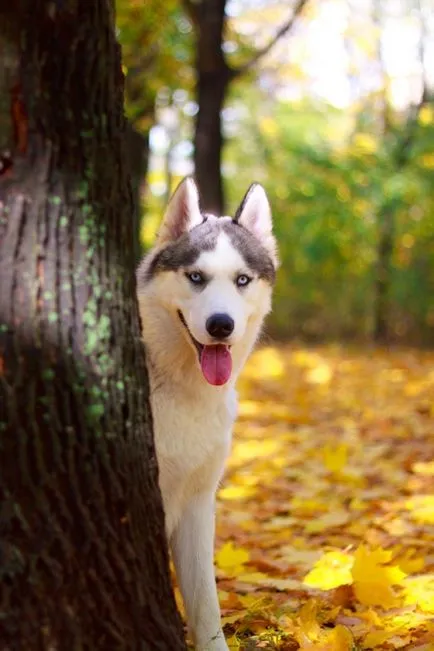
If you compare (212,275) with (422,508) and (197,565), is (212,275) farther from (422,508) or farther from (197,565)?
(422,508)

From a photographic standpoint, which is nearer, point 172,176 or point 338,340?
point 338,340

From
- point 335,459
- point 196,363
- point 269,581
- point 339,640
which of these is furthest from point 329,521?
point 339,640

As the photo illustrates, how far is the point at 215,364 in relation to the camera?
340 cm

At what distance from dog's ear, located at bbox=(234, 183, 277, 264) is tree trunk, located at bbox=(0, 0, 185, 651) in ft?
4.81

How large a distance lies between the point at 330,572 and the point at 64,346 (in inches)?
89.3

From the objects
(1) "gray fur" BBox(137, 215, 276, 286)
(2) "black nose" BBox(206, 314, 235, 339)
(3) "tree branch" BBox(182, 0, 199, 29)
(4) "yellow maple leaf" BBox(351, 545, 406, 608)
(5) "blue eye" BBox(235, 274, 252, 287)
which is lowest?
(4) "yellow maple leaf" BBox(351, 545, 406, 608)

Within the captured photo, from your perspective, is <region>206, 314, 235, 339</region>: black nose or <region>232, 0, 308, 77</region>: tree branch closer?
<region>206, 314, 235, 339</region>: black nose

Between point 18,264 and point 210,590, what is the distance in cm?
172

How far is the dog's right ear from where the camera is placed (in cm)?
368

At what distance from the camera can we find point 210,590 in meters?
3.43

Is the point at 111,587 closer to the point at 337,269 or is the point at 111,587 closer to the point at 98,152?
the point at 98,152

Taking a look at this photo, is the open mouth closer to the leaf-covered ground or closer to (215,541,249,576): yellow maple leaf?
the leaf-covered ground

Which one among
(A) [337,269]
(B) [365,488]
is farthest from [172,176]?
(B) [365,488]

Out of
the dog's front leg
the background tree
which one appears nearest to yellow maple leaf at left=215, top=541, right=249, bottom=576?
the dog's front leg
